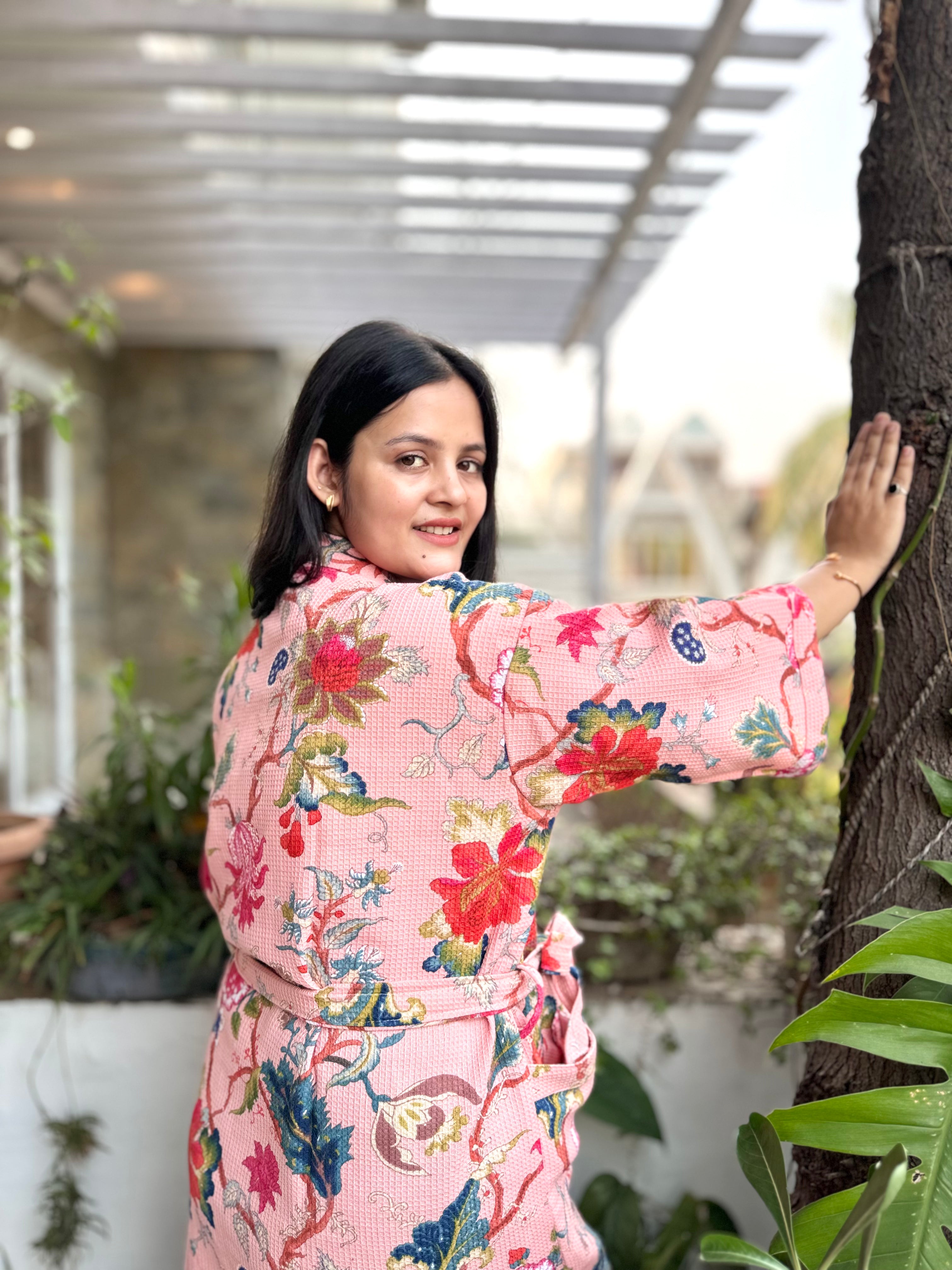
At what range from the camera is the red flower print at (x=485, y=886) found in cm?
100

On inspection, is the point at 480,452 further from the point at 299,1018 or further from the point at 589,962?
the point at 589,962

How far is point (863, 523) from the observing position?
1.15 m

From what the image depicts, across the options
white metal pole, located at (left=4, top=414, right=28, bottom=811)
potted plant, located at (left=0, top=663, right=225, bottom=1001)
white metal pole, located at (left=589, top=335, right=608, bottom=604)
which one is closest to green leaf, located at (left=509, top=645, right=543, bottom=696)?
potted plant, located at (left=0, top=663, right=225, bottom=1001)

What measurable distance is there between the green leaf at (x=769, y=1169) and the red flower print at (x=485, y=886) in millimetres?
318

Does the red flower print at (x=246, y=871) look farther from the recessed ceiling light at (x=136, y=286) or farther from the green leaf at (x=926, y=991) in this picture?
the recessed ceiling light at (x=136, y=286)

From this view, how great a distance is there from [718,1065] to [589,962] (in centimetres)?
30

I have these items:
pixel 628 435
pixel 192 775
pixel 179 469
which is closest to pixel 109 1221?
pixel 192 775

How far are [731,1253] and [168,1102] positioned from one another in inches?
50.8

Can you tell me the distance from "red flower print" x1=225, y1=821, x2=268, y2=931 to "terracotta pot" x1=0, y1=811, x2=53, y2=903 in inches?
40.1

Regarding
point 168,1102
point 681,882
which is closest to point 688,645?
point 681,882

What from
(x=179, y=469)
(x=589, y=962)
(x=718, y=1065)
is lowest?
(x=718, y=1065)

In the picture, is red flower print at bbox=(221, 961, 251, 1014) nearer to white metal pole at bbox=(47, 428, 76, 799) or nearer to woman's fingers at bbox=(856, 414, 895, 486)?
woman's fingers at bbox=(856, 414, 895, 486)

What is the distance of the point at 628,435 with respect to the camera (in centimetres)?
3019

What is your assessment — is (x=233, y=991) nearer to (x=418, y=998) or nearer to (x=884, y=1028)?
(x=418, y=998)
